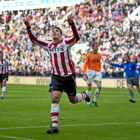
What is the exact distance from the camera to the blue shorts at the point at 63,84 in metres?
12.4

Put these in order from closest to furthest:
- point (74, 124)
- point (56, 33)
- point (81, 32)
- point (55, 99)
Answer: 1. point (55, 99)
2. point (56, 33)
3. point (74, 124)
4. point (81, 32)

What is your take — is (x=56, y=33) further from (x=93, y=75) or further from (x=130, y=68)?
(x=130, y=68)

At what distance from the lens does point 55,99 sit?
12039mm

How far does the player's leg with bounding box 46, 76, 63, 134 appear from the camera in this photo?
11743 mm

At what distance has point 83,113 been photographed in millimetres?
17078

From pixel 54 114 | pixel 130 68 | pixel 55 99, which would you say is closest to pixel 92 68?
pixel 130 68

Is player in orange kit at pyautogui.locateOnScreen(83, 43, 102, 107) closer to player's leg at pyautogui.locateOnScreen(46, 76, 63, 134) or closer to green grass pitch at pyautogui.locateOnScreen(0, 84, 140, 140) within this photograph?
green grass pitch at pyautogui.locateOnScreen(0, 84, 140, 140)

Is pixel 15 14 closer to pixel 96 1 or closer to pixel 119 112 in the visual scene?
pixel 96 1

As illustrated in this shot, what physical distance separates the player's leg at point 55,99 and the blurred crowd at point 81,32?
24.6 meters

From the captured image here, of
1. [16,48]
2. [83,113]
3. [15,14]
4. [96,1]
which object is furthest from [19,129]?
[15,14]

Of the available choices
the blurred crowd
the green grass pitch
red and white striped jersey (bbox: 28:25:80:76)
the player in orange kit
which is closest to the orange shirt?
the player in orange kit

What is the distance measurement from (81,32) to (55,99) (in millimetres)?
32262

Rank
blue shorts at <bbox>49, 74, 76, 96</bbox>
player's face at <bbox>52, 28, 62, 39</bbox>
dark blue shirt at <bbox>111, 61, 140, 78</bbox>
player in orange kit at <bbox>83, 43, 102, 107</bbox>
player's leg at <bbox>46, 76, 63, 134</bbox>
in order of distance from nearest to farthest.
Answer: player's leg at <bbox>46, 76, 63, 134</bbox>
player's face at <bbox>52, 28, 62, 39</bbox>
blue shorts at <bbox>49, 74, 76, 96</bbox>
player in orange kit at <bbox>83, 43, 102, 107</bbox>
dark blue shirt at <bbox>111, 61, 140, 78</bbox>

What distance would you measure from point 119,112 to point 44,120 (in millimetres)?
3754
